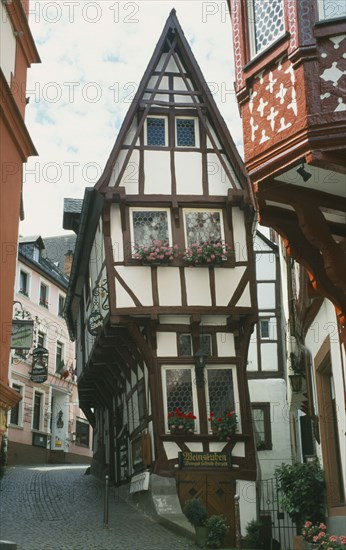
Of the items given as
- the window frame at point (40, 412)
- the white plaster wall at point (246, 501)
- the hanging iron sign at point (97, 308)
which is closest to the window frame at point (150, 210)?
the hanging iron sign at point (97, 308)

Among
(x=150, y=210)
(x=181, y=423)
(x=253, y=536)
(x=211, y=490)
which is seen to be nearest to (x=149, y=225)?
(x=150, y=210)

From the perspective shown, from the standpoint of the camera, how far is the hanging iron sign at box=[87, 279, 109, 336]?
775 inches

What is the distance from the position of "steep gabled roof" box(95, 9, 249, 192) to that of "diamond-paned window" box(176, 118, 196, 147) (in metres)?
0.33

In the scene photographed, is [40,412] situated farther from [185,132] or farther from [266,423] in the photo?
[185,132]

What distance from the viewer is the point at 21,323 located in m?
15.1

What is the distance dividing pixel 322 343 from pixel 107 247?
8258 mm

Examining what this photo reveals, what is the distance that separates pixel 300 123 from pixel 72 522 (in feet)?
37.2

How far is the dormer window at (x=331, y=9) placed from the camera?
8414mm

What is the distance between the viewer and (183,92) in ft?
67.9

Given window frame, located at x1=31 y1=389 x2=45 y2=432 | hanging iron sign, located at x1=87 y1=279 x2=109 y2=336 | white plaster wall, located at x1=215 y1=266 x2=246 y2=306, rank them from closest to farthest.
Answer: white plaster wall, located at x1=215 y1=266 x2=246 y2=306
hanging iron sign, located at x1=87 y1=279 x2=109 y2=336
window frame, located at x1=31 y1=389 x2=45 y2=432

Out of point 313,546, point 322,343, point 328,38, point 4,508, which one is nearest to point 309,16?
point 328,38

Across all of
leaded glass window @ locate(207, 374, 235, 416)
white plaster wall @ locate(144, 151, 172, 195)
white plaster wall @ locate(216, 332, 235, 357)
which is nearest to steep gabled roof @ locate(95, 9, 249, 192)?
white plaster wall @ locate(144, 151, 172, 195)

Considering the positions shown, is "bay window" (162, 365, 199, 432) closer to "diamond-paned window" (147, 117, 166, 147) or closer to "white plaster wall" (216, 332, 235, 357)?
"white plaster wall" (216, 332, 235, 357)

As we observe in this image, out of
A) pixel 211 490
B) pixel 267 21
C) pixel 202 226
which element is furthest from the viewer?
pixel 202 226
